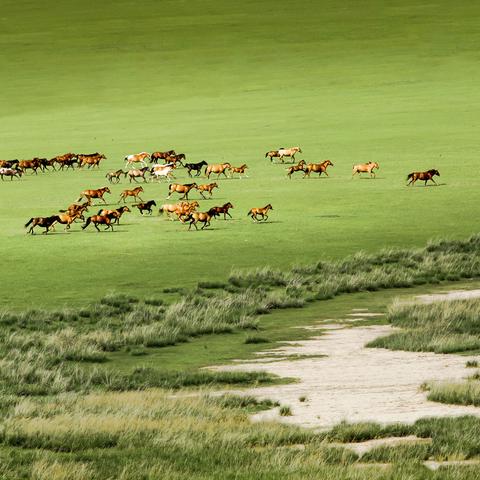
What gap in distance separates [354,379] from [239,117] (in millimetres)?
54295

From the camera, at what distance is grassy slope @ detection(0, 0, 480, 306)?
107 feet

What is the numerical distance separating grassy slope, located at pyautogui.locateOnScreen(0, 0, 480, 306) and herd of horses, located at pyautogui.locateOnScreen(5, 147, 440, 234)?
516 millimetres

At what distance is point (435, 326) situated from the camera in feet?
75.7

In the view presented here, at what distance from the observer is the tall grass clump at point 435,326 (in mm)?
21453

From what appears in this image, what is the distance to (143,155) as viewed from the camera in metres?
52.1

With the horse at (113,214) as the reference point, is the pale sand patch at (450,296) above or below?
below

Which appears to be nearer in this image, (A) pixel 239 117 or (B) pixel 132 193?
(B) pixel 132 193

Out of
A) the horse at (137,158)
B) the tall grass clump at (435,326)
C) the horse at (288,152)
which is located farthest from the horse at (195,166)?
the tall grass clump at (435,326)

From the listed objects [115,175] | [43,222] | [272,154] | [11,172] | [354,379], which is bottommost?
[354,379]

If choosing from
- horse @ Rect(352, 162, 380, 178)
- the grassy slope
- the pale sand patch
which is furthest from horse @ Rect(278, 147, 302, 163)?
the pale sand patch

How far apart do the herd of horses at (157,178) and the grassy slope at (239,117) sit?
0.52 m

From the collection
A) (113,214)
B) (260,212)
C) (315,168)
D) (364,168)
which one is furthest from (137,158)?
(260,212)

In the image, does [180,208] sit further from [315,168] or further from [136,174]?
[315,168]

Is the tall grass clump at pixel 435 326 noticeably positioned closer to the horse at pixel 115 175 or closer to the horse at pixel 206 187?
the horse at pixel 206 187
